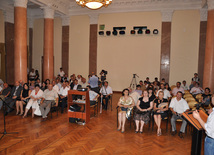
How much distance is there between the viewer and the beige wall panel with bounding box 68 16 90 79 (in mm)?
13719

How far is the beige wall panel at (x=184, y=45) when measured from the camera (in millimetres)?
11500

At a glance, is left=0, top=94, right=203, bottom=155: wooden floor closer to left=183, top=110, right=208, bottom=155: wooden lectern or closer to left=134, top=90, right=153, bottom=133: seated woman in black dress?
left=134, top=90, right=153, bottom=133: seated woman in black dress

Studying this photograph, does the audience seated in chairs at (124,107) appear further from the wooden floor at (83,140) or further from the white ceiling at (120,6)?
the white ceiling at (120,6)

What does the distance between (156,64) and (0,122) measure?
9319mm

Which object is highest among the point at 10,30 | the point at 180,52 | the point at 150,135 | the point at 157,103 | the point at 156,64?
the point at 10,30

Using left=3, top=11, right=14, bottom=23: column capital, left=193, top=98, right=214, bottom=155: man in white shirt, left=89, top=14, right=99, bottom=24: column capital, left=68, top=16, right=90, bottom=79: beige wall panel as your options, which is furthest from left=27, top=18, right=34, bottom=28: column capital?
left=193, top=98, right=214, bottom=155: man in white shirt

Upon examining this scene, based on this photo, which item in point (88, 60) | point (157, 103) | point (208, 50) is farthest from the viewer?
point (88, 60)

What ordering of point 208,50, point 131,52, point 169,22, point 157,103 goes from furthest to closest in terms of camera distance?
point 131,52 → point 169,22 → point 208,50 → point 157,103

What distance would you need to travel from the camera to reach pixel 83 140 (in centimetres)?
515

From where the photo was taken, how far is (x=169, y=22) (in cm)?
1179

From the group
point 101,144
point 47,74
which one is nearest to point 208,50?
point 101,144

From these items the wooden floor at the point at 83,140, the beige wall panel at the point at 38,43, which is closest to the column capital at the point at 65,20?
the beige wall panel at the point at 38,43

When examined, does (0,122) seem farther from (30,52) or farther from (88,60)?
(30,52)

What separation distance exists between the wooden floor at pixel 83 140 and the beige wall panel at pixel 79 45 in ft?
25.0
